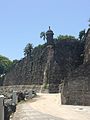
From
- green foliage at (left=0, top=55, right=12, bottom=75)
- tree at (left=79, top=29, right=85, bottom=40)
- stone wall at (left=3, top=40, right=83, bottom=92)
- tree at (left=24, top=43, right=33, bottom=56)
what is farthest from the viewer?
green foliage at (left=0, top=55, right=12, bottom=75)

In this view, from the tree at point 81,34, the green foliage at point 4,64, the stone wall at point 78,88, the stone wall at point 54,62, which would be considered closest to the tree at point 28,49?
the stone wall at point 54,62

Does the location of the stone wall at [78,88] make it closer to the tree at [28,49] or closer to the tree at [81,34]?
the tree at [81,34]

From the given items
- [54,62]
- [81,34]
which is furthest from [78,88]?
[81,34]

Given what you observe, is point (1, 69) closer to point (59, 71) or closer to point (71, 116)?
point (59, 71)

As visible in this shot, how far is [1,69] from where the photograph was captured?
106250 mm

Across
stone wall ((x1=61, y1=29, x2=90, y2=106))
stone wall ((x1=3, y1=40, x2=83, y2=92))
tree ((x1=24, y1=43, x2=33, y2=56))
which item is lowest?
stone wall ((x1=61, y1=29, x2=90, y2=106))

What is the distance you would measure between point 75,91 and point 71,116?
853 cm

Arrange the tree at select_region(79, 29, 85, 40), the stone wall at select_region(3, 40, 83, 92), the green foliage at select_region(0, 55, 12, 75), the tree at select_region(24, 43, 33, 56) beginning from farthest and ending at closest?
the green foliage at select_region(0, 55, 12, 75) → the tree at select_region(24, 43, 33, 56) → the tree at select_region(79, 29, 85, 40) → the stone wall at select_region(3, 40, 83, 92)

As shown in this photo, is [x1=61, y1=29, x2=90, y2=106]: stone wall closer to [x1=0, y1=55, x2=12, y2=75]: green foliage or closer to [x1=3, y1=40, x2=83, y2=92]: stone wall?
[x1=3, y1=40, x2=83, y2=92]: stone wall

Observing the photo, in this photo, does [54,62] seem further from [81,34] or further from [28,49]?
[28,49]

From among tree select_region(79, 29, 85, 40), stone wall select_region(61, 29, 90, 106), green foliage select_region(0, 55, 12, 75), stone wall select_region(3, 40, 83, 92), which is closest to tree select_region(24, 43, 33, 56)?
stone wall select_region(3, 40, 83, 92)

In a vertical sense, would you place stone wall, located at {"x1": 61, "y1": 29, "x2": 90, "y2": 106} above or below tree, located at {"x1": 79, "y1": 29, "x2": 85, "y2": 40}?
below

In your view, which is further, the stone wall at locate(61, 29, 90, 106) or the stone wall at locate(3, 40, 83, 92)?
the stone wall at locate(3, 40, 83, 92)

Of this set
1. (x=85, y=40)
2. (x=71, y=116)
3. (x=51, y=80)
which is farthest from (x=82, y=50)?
(x=71, y=116)
